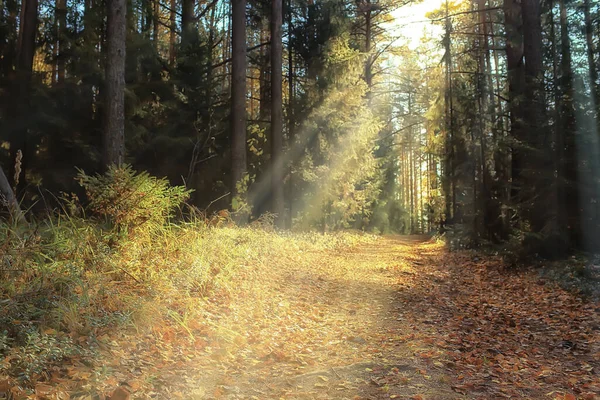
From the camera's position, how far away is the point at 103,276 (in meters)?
4.42

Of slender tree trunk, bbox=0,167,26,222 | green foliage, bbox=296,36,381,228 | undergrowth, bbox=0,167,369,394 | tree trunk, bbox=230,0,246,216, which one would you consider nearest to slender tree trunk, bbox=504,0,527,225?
green foliage, bbox=296,36,381,228

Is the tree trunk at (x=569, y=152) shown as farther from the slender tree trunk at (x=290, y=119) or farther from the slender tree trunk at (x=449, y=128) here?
the slender tree trunk at (x=449, y=128)

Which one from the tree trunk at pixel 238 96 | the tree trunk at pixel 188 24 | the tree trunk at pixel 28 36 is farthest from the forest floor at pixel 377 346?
the tree trunk at pixel 28 36

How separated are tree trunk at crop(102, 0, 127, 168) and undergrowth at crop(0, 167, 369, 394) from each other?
2235 millimetres

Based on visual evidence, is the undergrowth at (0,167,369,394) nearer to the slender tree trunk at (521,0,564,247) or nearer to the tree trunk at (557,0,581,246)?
the slender tree trunk at (521,0,564,247)

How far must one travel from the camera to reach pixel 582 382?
363 cm

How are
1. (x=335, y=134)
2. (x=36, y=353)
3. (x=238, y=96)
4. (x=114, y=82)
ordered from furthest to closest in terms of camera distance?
(x=335, y=134) → (x=238, y=96) → (x=114, y=82) → (x=36, y=353)

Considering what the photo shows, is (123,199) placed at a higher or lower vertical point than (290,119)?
lower

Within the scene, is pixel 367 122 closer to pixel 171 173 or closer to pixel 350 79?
pixel 350 79

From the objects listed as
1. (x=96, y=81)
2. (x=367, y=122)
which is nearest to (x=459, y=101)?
(x=367, y=122)

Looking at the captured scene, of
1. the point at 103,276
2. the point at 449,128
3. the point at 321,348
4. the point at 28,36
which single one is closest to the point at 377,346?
the point at 321,348

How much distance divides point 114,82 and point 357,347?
23.5 feet

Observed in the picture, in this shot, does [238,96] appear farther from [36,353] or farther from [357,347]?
[36,353]

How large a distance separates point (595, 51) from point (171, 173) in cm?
1403
